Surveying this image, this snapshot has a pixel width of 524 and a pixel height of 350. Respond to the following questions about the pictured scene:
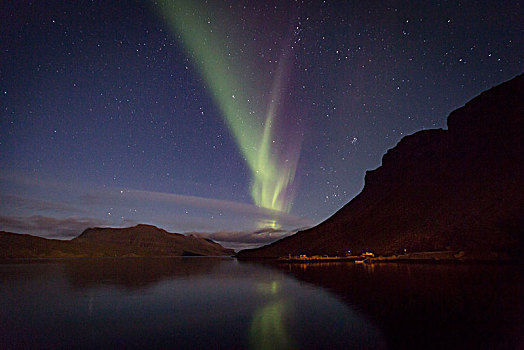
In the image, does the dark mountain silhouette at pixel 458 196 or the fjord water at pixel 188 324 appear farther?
the dark mountain silhouette at pixel 458 196

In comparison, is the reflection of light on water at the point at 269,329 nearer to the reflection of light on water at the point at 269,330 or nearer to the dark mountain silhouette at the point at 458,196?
the reflection of light on water at the point at 269,330

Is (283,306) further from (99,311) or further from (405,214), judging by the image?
(405,214)

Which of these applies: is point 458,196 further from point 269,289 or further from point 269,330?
point 269,330

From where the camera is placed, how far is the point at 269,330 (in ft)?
60.1

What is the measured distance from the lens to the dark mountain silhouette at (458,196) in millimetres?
96812

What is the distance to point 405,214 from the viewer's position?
477 feet

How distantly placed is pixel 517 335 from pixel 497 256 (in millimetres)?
84778

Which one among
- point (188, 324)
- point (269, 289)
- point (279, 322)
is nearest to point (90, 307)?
point (188, 324)

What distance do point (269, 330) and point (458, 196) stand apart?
130 metres

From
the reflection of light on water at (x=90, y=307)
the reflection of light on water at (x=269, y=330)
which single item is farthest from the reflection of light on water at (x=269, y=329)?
the reflection of light on water at (x=90, y=307)

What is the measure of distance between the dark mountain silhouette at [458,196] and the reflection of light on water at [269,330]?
85.0 meters

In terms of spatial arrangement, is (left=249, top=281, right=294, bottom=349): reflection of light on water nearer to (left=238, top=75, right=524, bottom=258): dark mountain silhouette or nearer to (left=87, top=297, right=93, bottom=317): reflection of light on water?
(left=87, top=297, right=93, bottom=317): reflection of light on water

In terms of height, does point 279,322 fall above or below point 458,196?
below

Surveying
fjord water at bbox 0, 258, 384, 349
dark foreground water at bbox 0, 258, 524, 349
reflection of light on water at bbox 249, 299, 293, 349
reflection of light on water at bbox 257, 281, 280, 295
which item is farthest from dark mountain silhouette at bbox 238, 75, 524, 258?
reflection of light on water at bbox 249, 299, 293, 349
